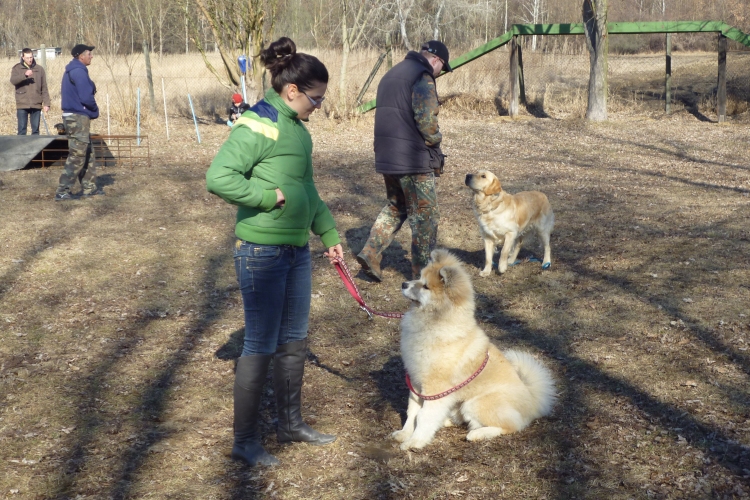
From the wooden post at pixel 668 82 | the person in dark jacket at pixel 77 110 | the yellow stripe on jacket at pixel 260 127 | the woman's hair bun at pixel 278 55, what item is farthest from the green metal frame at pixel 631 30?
the yellow stripe on jacket at pixel 260 127

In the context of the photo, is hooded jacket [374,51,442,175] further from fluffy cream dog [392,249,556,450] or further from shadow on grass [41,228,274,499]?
fluffy cream dog [392,249,556,450]

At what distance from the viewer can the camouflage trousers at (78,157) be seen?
9273 mm

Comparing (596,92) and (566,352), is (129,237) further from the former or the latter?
(596,92)

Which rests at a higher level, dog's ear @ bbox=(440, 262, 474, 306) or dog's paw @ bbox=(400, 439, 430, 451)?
dog's ear @ bbox=(440, 262, 474, 306)

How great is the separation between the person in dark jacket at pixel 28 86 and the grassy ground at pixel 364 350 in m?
3.31

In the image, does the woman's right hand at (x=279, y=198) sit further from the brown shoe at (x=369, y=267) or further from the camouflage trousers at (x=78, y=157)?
the camouflage trousers at (x=78, y=157)

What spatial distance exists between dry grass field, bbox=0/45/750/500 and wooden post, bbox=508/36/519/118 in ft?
24.2

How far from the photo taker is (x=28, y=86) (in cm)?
1291

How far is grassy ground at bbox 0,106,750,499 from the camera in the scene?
344 centimetres

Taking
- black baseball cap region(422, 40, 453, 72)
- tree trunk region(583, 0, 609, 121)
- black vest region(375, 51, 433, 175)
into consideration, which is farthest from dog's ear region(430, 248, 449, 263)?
tree trunk region(583, 0, 609, 121)

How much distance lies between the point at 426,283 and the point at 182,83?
20.3 m

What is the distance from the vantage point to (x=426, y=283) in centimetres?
369

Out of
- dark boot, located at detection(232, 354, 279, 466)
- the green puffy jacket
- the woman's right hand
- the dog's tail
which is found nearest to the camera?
the green puffy jacket

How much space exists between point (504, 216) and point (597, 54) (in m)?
11.1
